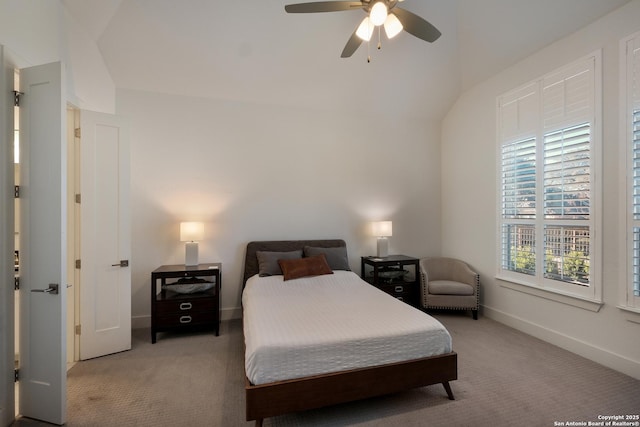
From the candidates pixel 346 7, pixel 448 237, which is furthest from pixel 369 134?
pixel 346 7

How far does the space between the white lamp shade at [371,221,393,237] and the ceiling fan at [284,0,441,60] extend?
2506mm

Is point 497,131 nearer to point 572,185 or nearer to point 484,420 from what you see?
point 572,185

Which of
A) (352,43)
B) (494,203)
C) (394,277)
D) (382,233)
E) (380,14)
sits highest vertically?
(352,43)

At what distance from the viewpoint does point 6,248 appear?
194cm

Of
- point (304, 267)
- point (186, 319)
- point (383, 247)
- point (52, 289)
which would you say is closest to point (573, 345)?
point (383, 247)

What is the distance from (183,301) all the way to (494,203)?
13.6ft

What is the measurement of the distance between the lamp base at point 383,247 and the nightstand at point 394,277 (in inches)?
3.0

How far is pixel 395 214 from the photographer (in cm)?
475

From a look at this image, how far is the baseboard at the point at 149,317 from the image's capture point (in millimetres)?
3677

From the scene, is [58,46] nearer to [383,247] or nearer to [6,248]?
[6,248]

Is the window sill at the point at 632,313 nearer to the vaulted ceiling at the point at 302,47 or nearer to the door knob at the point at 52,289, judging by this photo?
the vaulted ceiling at the point at 302,47

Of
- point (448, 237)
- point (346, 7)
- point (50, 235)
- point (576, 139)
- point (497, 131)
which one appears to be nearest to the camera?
point (50, 235)

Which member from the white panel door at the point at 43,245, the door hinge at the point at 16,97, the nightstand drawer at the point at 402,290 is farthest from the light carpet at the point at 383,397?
the door hinge at the point at 16,97

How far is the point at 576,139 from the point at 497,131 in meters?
1.02
